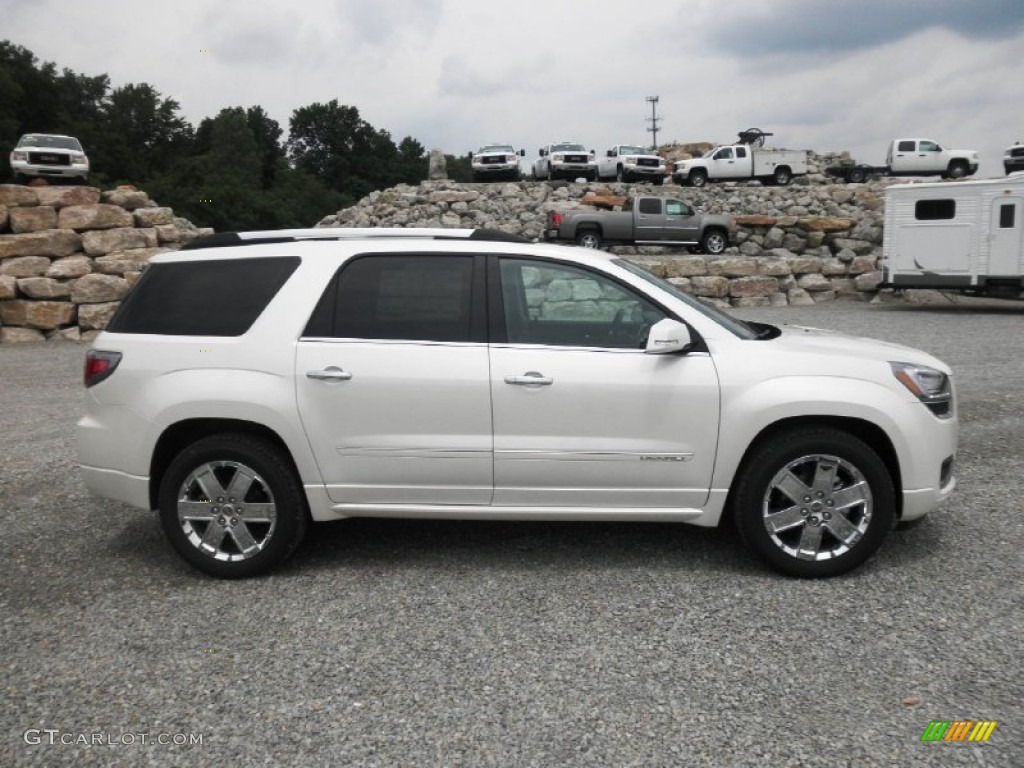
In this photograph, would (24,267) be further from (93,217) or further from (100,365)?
(100,365)

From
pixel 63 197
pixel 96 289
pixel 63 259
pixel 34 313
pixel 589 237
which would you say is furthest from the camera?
pixel 589 237

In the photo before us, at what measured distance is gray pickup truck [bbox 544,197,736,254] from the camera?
2362 cm

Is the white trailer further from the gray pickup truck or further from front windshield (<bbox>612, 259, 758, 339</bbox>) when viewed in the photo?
front windshield (<bbox>612, 259, 758, 339</bbox>)

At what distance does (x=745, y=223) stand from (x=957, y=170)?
52.2ft

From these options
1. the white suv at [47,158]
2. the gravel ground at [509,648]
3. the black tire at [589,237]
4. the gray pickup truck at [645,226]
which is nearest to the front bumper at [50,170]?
the white suv at [47,158]

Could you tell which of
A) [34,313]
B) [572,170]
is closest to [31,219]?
[34,313]

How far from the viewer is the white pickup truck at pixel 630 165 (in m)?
35.6

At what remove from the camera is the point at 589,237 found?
78.1 ft

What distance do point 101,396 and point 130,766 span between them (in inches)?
87.6

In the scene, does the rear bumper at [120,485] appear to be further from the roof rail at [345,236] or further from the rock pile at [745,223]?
the rock pile at [745,223]

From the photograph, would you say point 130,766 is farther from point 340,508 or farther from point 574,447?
point 574,447

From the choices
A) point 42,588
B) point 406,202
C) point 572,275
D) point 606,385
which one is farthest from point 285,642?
point 406,202

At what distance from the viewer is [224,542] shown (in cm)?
448

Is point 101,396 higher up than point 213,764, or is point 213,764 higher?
point 101,396
